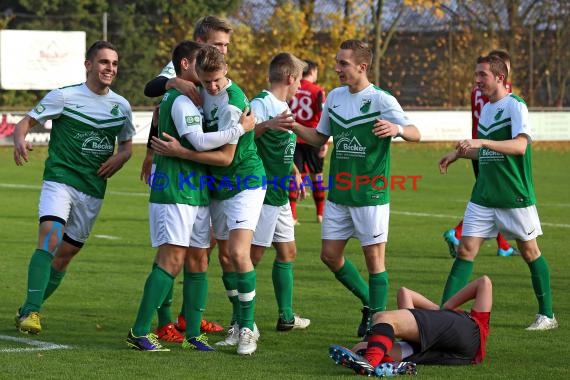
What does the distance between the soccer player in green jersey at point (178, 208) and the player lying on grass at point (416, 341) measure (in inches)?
51.1

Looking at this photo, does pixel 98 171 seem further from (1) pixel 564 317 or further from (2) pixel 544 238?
(2) pixel 544 238

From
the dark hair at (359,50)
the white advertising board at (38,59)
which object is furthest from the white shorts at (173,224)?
the white advertising board at (38,59)

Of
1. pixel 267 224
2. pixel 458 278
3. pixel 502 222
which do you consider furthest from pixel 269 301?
pixel 502 222

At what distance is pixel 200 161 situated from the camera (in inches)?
299

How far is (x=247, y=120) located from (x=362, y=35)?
1367 inches

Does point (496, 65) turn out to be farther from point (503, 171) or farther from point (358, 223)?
point (358, 223)

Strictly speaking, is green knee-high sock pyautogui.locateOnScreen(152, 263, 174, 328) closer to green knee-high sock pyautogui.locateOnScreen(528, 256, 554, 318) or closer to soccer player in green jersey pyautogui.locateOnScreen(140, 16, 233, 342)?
soccer player in green jersey pyautogui.locateOnScreen(140, 16, 233, 342)

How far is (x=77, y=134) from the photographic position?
859cm

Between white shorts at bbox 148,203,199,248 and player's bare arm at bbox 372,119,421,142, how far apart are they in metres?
1.37

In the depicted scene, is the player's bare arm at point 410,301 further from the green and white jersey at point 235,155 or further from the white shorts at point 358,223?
the green and white jersey at point 235,155

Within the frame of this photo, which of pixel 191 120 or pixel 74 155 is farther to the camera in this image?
pixel 74 155

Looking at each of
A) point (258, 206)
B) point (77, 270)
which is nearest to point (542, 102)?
point (77, 270)

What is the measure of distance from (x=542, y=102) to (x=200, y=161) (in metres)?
36.9

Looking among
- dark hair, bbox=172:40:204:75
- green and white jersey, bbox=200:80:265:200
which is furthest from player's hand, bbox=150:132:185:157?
dark hair, bbox=172:40:204:75
